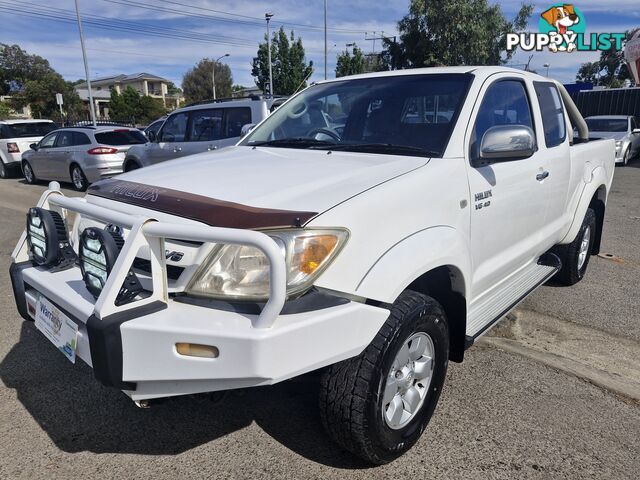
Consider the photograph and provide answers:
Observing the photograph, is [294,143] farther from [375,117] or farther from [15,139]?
[15,139]

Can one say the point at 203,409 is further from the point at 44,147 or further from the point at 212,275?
the point at 44,147

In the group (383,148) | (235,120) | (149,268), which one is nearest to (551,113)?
(383,148)

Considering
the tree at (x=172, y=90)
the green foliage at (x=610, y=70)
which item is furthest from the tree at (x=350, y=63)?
the tree at (x=172, y=90)

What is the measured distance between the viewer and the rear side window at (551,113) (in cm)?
388

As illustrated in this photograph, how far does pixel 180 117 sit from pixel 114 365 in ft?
28.2

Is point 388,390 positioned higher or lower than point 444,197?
lower

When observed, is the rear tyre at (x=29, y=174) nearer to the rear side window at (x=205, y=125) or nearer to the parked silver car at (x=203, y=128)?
the parked silver car at (x=203, y=128)

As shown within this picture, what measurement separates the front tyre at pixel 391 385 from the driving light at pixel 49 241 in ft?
4.59

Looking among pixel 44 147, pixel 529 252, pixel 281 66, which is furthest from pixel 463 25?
pixel 529 252

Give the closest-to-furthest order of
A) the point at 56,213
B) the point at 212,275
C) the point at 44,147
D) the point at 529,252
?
the point at 212,275 → the point at 56,213 → the point at 529,252 → the point at 44,147

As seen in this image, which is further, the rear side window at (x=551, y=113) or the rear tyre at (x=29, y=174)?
the rear tyre at (x=29, y=174)

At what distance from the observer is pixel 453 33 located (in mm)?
30078

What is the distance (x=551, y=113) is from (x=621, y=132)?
565 inches

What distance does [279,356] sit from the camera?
1.79 metres
